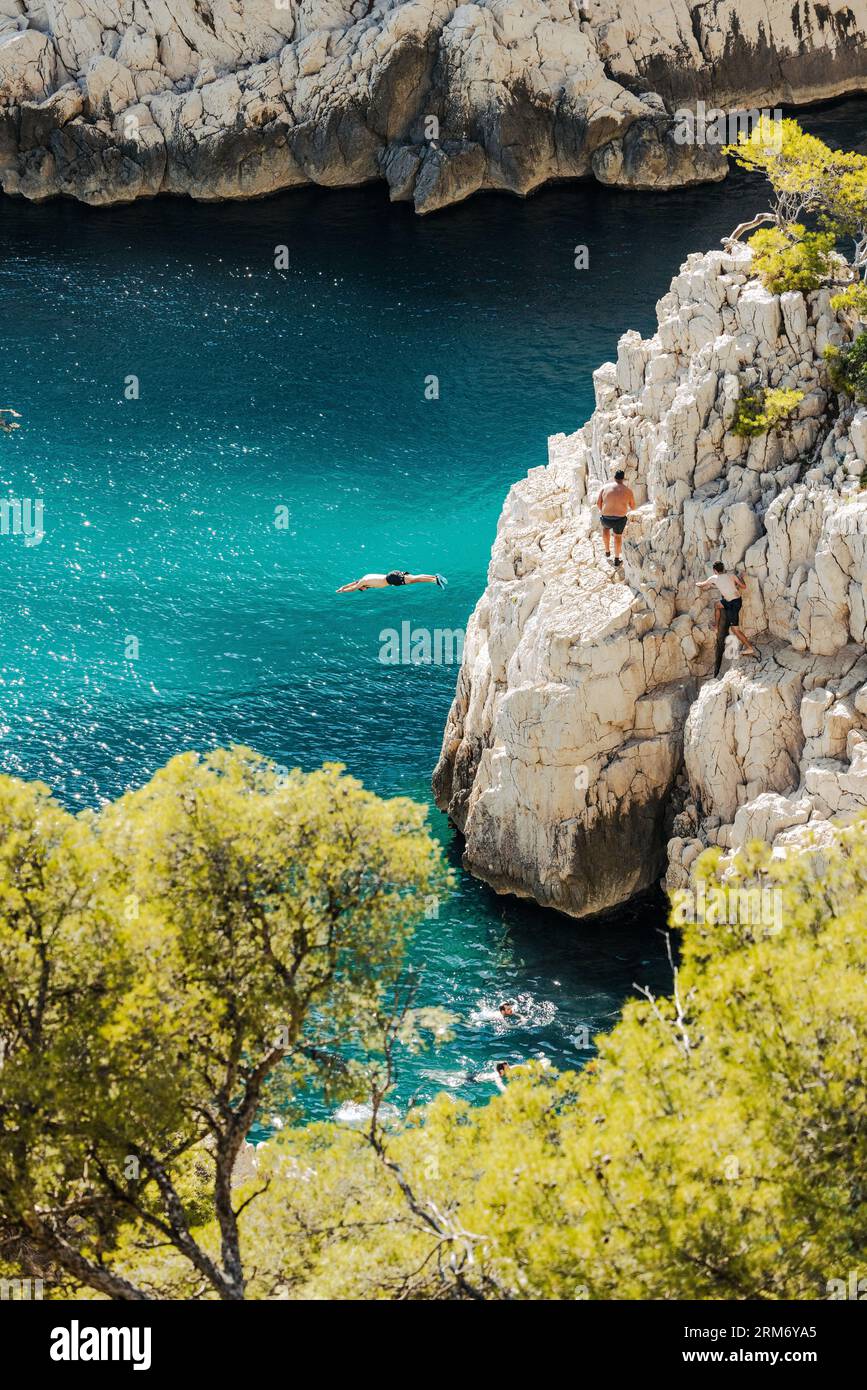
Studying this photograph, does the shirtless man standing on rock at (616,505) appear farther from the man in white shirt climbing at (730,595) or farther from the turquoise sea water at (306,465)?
the turquoise sea water at (306,465)

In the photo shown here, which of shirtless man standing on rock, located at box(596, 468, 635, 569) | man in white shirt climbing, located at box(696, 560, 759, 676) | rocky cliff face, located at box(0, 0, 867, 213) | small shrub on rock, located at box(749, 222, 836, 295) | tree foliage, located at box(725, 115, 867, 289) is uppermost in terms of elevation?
rocky cliff face, located at box(0, 0, 867, 213)

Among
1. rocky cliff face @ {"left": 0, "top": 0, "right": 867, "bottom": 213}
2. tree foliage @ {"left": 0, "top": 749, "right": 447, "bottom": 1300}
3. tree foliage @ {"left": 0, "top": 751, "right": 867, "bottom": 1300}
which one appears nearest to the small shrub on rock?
tree foliage @ {"left": 0, "top": 751, "right": 867, "bottom": 1300}

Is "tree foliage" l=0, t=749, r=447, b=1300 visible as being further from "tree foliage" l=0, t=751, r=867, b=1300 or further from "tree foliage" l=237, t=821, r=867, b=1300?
"tree foliage" l=237, t=821, r=867, b=1300

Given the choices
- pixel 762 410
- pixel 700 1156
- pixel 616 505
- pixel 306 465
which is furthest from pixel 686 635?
pixel 306 465

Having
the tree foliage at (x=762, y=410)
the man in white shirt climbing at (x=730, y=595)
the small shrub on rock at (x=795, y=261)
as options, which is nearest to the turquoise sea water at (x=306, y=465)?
the man in white shirt climbing at (x=730, y=595)

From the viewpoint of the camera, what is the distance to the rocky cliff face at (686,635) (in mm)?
38312

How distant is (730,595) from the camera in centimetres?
3894

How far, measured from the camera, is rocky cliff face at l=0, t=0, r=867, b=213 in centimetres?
8562

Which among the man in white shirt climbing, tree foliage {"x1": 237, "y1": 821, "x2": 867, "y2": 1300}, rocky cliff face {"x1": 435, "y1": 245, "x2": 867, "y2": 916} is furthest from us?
the man in white shirt climbing

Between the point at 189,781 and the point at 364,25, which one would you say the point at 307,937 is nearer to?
the point at 189,781

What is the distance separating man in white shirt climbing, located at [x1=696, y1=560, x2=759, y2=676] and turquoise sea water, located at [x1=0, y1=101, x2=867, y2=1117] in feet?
23.8

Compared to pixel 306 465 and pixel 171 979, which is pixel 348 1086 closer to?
pixel 171 979

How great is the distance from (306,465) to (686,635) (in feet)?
84.7

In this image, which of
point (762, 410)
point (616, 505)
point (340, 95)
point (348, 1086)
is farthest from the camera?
point (340, 95)
